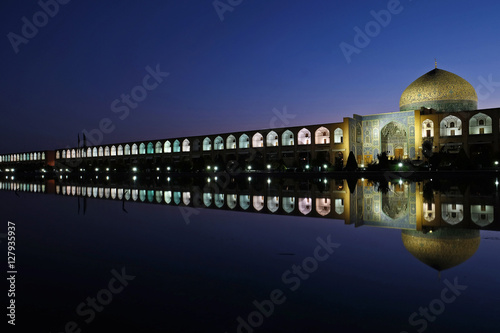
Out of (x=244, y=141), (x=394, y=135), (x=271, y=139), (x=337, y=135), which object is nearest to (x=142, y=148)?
(x=244, y=141)

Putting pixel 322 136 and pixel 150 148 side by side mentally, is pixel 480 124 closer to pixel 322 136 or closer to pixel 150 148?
pixel 322 136

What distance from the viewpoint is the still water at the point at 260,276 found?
6.31 feet

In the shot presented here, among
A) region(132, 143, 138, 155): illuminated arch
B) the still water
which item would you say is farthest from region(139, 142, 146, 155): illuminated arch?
the still water

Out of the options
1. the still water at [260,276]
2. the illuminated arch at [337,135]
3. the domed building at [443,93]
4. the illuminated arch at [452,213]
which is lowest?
the still water at [260,276]

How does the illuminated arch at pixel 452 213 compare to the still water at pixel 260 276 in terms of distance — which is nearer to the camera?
the still water at pixel 260 276

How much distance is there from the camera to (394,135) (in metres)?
32.8

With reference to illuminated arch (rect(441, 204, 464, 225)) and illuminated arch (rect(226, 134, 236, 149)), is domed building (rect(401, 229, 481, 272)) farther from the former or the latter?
illuminated arch (rect(226, 134, 236, 149))

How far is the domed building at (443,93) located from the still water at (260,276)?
2937cm

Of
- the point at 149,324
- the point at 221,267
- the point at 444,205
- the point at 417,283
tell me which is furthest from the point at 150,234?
the point at 444,205

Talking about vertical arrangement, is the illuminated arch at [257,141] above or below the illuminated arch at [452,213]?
above

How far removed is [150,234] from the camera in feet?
14.3

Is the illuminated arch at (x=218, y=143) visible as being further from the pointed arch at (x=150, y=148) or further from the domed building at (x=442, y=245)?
the domed building at (x=442, y=245)

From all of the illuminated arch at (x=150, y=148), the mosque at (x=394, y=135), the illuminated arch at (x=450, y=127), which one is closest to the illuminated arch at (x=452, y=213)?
the mosque at (x=394, y=135)

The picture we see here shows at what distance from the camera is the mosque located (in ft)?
94.2
